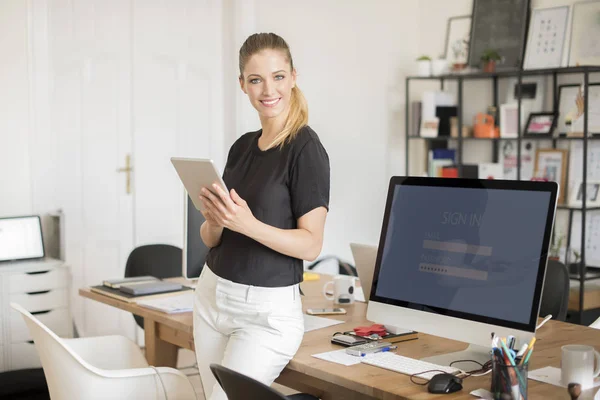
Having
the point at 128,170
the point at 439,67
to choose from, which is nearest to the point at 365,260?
the point at 128,170

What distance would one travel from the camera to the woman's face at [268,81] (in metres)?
2.12

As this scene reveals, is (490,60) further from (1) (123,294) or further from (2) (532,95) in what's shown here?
(1) (123,294)

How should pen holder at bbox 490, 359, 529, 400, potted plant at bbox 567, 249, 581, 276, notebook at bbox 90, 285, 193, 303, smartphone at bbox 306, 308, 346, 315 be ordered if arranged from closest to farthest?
pen holder at bbox 490, 359, 529, 400 → smartphone at bbox 306, 308, 346, 315 → notebook at bbox 90, 285, 193, 303 → potted plant at bbox 567, 249, 581, 276

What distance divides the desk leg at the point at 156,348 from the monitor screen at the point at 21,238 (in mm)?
1571

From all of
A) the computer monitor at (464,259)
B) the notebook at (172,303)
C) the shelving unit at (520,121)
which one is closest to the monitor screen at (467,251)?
the computer monitor at (464,259)

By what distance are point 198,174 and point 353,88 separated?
404 centimetres

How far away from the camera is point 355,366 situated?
2041mm

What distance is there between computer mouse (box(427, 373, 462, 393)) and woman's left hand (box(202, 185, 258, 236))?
584 mm

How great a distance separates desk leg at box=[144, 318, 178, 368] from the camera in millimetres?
2967

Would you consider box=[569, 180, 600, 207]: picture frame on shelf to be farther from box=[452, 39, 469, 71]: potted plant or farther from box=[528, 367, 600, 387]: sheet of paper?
box=[528, 367, 600, 387]: sheet of paper

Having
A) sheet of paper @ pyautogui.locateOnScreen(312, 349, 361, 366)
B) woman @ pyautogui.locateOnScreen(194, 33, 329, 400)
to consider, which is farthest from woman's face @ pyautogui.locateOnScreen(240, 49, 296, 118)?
sheet of paper @ pyautogui.locateOnScreen(312, 349, 361, 366)

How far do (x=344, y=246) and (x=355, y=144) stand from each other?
787 mm

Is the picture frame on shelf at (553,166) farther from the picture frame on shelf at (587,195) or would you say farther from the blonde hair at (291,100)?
the blonde hair at (291,100)

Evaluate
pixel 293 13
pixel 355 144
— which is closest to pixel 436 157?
pixel 355 144
